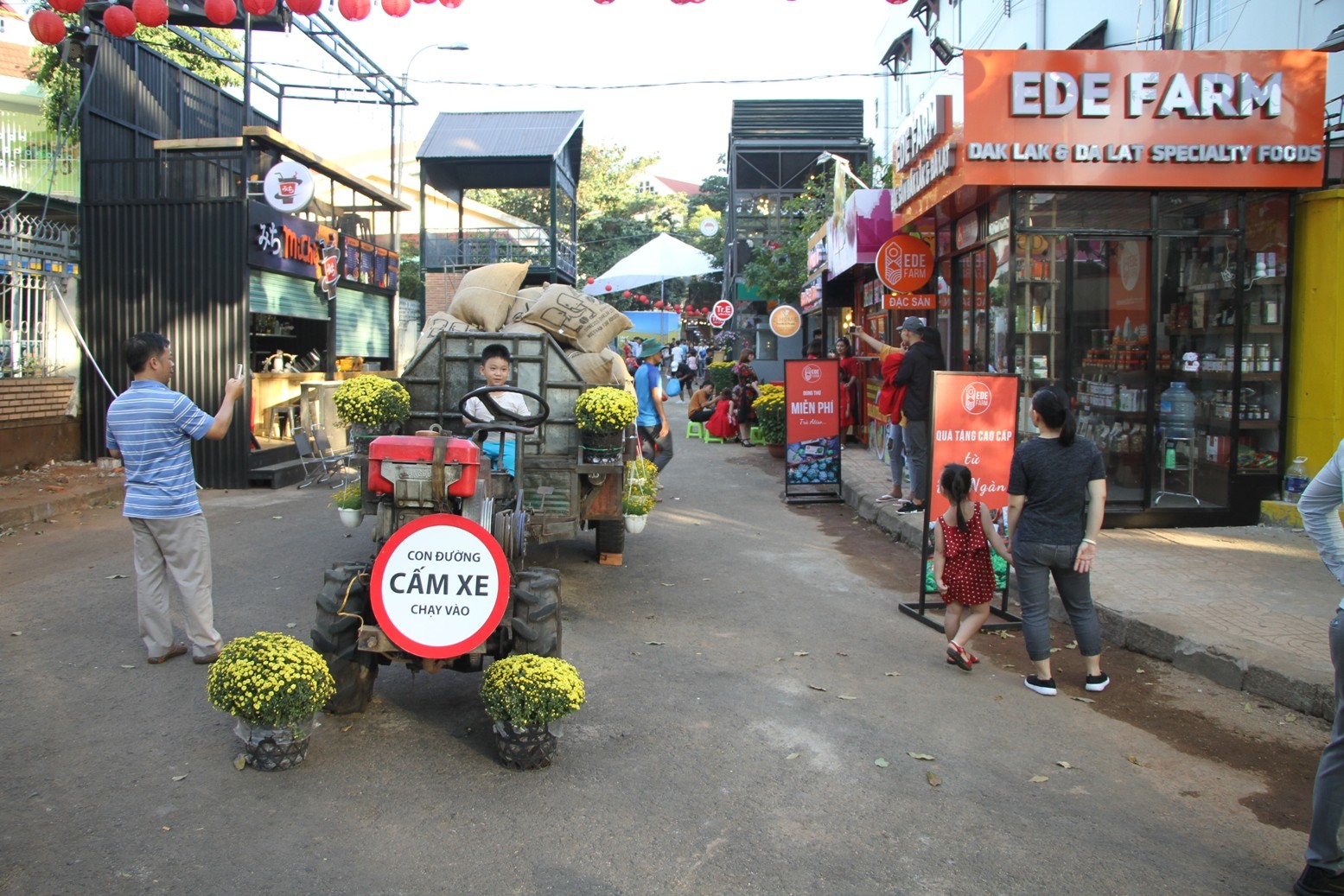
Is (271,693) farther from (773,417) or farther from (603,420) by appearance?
(773,417)

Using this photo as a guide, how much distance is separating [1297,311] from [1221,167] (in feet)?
5.05

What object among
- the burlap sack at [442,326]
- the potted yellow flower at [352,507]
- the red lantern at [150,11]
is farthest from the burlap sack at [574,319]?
the red lantern at [150,11]

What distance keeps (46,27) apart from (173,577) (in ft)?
25.7

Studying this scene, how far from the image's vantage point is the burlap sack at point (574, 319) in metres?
8.83

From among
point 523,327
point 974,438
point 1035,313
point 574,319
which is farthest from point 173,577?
point 1035,313

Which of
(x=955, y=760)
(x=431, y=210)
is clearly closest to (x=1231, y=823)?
(x=955, y=760)

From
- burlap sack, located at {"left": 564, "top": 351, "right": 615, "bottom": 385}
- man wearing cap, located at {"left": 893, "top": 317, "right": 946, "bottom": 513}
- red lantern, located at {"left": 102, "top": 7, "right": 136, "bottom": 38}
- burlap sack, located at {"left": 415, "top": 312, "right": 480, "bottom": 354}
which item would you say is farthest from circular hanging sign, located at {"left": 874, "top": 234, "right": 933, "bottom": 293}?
red lantern, located at {"left": 102, "top": 7, "right": 136, "bottom": 38}

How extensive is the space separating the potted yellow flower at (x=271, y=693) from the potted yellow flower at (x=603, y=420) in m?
3.14

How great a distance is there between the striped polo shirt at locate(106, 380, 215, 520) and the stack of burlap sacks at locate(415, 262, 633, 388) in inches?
129

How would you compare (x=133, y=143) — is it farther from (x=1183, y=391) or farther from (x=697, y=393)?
(x=1183, y=391)

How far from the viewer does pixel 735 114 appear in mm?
35938

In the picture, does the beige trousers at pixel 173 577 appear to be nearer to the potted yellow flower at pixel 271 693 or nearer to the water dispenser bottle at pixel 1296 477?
the potted yellow flower at pixel 271 693

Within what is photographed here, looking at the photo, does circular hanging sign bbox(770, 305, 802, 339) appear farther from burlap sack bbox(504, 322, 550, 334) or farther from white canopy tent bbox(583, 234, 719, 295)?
burlap sack bbox(504, 322, 550, 334)

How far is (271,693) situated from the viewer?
3.98 m
